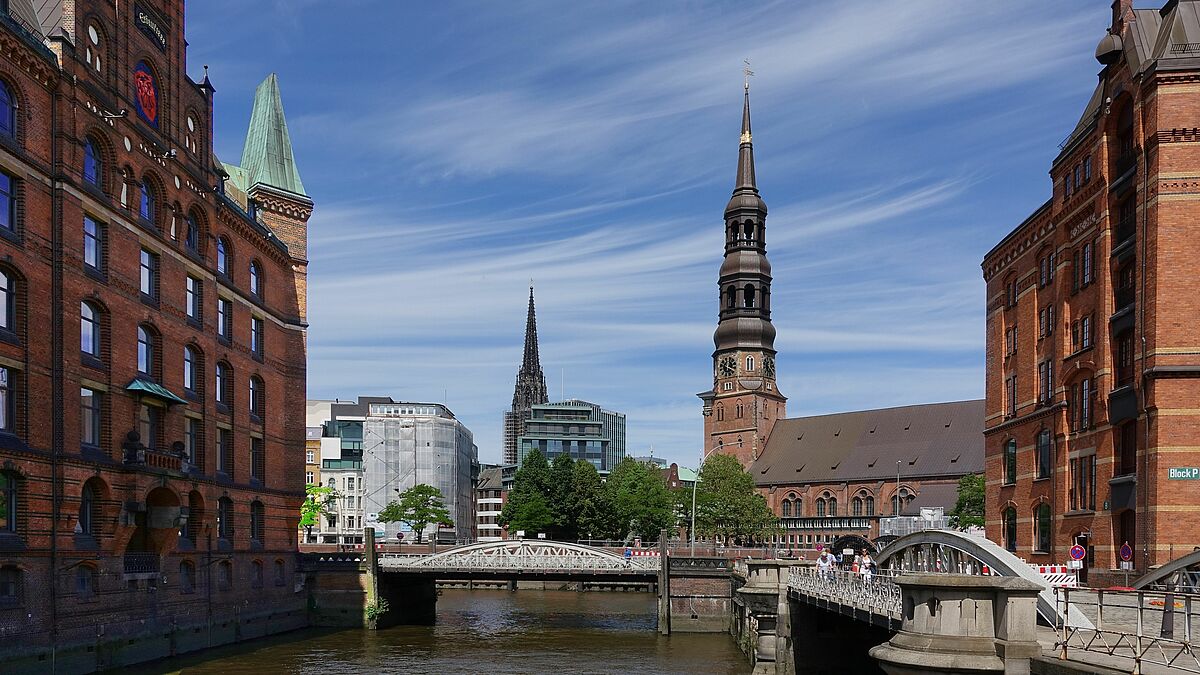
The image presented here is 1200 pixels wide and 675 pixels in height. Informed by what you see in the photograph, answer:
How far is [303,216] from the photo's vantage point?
60438mm

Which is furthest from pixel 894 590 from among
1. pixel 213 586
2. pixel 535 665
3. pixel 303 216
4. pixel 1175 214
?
pixel 303 216

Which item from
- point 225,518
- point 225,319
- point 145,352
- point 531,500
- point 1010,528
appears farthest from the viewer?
point 531,500

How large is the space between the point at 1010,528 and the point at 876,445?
243 feet

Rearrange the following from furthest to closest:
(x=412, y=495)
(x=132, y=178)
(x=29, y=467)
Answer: (x=412, y=495), (x=132, y=178), (x=29, y=467)

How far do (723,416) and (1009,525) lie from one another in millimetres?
81701

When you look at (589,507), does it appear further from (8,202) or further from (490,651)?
(8,202)

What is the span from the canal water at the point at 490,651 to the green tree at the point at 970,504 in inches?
976

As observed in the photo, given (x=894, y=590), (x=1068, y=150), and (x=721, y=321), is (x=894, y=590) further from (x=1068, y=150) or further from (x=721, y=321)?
(x=721, y=321)

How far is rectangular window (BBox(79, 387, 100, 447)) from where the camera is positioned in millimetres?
36041

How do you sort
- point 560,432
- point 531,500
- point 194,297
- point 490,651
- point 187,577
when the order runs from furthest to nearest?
point 560,432, point 531,500, point 490,651, point 194,297, point 187,577

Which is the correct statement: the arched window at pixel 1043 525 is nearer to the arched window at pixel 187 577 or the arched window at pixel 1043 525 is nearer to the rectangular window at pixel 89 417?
the arched window at pixel 187 577

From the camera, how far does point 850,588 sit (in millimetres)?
30438

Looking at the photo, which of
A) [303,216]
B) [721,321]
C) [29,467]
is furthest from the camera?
[721,321]

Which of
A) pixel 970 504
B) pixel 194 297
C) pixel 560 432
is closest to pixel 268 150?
pixel 194 297
